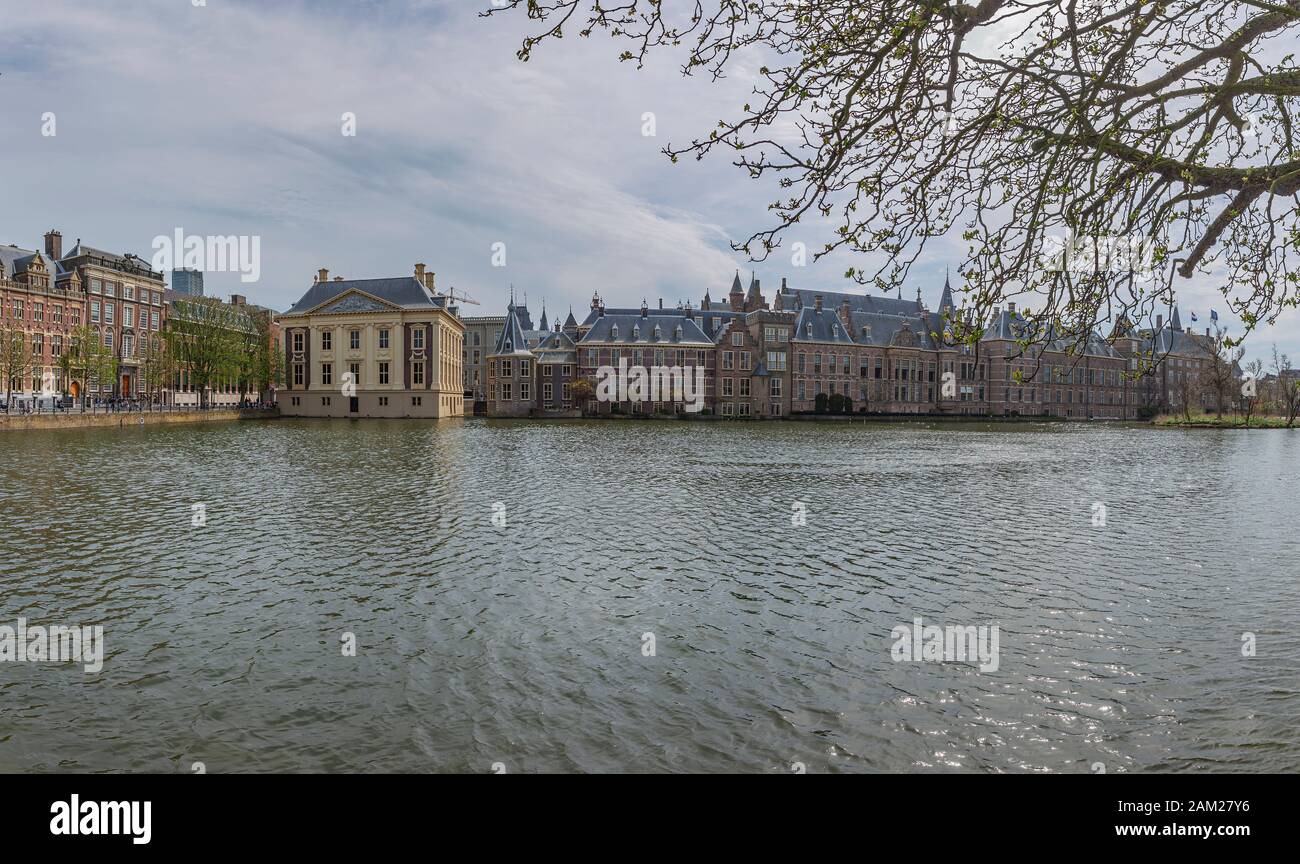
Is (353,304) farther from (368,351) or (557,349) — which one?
(557,349)

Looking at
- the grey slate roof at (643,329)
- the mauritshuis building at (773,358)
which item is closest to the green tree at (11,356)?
the mauritshuis building at (773,358)

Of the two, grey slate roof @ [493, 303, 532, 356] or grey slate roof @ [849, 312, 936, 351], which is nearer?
grey slate roof @ [493, 303, 532, 356]

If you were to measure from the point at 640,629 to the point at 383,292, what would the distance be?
8494cm

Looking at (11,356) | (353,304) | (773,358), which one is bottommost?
(11,356)

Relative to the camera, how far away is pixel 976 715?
6383mm

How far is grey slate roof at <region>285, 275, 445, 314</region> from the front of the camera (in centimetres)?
8294

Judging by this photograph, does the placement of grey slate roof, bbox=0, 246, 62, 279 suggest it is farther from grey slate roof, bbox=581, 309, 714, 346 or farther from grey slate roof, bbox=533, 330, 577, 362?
grey slate roof, bbox=581, 309, 714, 346

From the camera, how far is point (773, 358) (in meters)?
93.1

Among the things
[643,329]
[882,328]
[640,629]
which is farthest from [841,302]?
[640,629]

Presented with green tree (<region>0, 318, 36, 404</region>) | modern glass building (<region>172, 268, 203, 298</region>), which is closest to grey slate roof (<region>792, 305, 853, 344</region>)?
green tree (<region>0, 318, 36, 404</region>)

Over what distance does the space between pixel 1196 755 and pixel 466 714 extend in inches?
243

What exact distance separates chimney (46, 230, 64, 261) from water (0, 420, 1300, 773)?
7676cm

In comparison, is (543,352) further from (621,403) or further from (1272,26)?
(1272,26)
